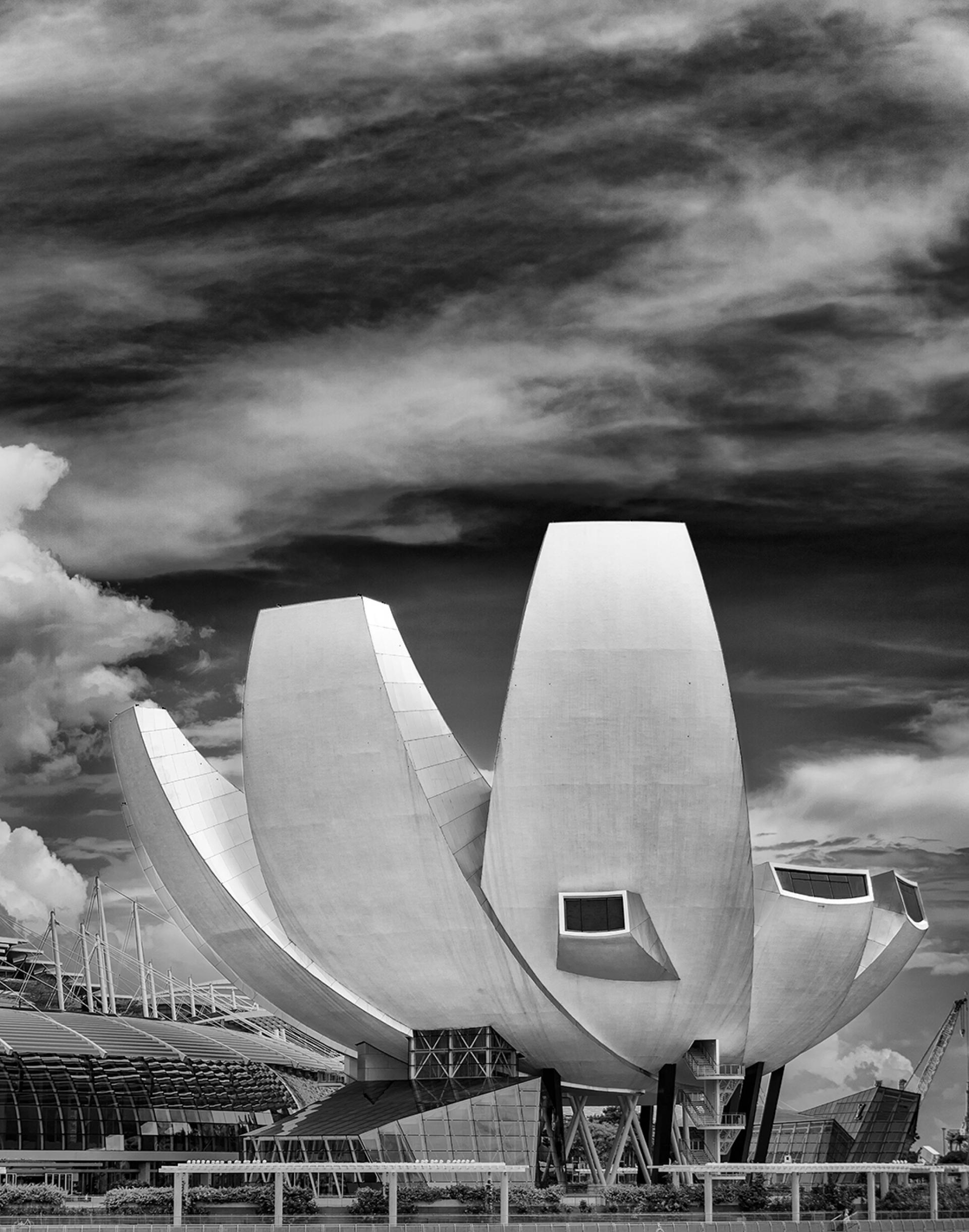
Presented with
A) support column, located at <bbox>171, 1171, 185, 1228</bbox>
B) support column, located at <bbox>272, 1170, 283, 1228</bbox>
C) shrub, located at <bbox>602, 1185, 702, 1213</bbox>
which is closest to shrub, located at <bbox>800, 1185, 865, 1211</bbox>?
shrub, located at <bbox>602, 1185, 702, 1213</bbox>

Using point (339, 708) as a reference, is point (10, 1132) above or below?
below

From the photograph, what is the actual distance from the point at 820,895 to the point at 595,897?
33.3ft

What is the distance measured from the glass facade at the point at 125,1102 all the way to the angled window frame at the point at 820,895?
1102 inches

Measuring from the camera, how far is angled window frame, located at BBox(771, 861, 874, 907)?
2024 inches

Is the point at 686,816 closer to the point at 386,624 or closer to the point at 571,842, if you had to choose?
the point at 571,842

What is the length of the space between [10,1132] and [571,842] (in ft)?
88.2

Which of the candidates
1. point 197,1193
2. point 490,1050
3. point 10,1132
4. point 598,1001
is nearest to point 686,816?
point 598,1001

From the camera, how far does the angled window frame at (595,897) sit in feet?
149

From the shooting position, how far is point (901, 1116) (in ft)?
230

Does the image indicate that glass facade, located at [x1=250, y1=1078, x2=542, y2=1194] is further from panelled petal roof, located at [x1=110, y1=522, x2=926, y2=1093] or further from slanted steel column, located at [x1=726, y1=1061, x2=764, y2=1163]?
slanted steel column, located at [x1=726, y1=1061, x2=764, y2=1163]

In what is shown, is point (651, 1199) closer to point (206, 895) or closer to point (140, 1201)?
point (140, 1201)

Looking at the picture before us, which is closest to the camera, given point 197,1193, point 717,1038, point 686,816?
point 197,1193

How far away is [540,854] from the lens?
152 feet

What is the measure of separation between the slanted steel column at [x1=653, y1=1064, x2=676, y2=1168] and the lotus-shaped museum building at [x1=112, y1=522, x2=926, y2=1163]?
35 cm
